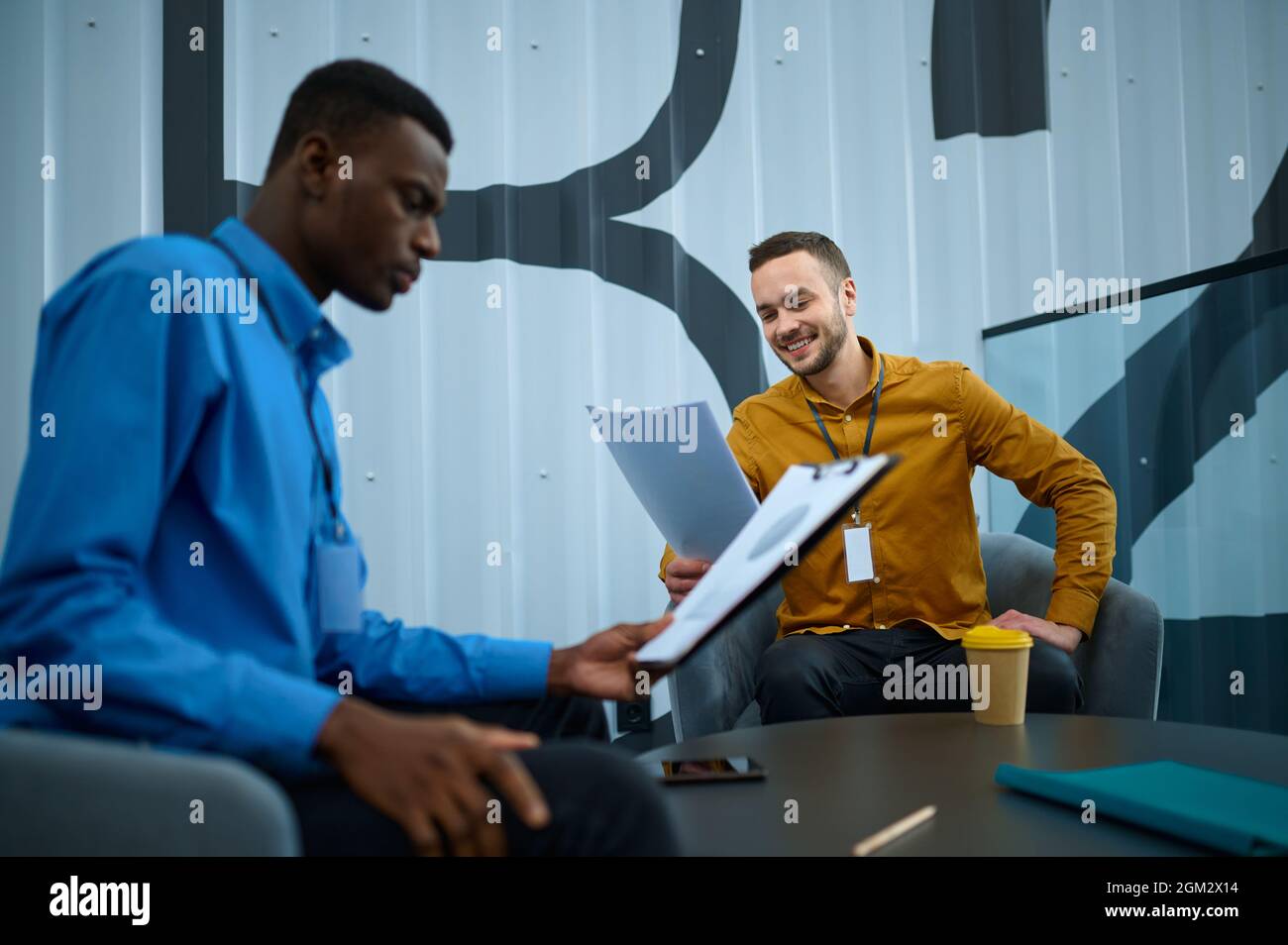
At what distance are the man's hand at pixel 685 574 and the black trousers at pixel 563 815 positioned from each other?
1.16 meters

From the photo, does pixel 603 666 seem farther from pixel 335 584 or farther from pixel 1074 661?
pixel 1074 661

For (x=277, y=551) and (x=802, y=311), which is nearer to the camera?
(x=277, y=551)

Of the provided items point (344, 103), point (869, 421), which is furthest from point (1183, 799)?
point (869, 421)

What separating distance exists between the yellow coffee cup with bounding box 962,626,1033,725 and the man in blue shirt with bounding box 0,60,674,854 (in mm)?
574

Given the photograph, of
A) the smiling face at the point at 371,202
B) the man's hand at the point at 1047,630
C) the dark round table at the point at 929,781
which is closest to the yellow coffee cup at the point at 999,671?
the dark round table at the point at 929,781

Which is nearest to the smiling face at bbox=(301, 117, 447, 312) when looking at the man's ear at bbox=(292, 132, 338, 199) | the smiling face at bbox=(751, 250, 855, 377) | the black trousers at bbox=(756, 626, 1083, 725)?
the man's ear at bbox=(292, 132, 338, 199)

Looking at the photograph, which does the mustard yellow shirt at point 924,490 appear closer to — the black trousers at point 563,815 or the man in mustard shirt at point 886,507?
the man in mustard shirt at point 886,507

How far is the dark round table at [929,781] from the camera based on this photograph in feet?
3.15

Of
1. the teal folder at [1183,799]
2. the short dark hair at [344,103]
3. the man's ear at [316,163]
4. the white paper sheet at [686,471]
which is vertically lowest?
the teal folder at [1183,799]

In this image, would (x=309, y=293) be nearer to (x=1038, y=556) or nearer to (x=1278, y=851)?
(x=1278, y=851)

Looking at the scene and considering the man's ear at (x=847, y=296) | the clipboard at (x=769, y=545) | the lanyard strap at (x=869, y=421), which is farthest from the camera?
the man's ear at (x=847, y=296)

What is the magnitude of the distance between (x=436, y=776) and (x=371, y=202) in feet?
2.29

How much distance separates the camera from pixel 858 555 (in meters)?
2.08
